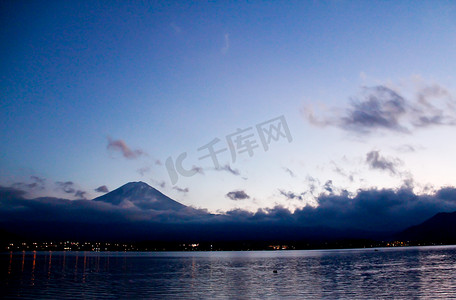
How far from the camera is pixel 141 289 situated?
52.4 metres

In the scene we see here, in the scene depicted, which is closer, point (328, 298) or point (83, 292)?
point (328, 298)

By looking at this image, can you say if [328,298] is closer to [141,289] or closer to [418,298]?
Result: [418,298]

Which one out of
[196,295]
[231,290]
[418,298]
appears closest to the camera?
[418,298]

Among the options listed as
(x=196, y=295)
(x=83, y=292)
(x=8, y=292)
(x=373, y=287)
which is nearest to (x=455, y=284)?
(x=373, y=287)

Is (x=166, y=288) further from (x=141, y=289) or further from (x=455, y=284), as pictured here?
(x=455, y=284)

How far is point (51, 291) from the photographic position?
162 feet

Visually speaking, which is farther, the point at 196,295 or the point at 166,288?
the point at 166,288

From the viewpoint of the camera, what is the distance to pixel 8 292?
156 ft

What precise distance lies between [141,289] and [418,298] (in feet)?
110

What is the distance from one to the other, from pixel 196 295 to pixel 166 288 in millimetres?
8897

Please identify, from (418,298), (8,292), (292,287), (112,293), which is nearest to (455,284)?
(418,298)

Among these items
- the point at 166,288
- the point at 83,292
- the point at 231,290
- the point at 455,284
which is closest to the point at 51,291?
the point at 83,292

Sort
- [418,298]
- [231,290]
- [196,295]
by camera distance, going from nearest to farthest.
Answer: [418,298] < [196,295] < [231,290]

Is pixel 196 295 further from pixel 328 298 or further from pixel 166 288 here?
pixel 328 298
